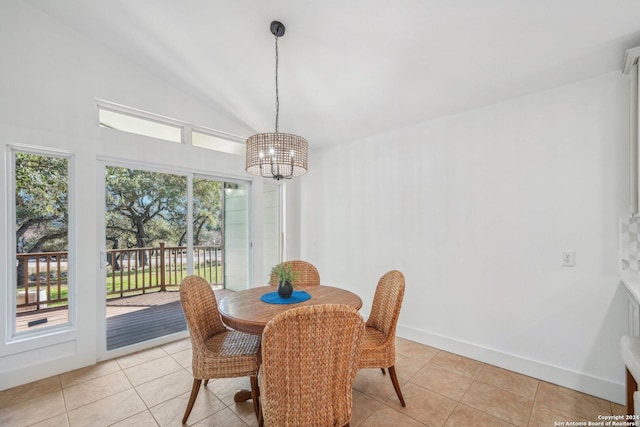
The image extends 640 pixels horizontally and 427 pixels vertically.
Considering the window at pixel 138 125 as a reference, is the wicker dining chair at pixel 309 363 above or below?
below

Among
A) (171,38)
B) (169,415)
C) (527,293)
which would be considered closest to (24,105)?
(171,38)

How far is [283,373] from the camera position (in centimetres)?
128

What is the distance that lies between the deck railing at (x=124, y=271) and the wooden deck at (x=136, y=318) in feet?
0.27

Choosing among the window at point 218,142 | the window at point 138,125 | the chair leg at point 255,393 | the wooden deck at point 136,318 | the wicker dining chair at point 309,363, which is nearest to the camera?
the wicker dining chair at point 309,363

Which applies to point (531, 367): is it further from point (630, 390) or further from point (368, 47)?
point (368, 47)

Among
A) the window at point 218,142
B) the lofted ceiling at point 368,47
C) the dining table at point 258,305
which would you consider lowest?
the dining table at point 258,305

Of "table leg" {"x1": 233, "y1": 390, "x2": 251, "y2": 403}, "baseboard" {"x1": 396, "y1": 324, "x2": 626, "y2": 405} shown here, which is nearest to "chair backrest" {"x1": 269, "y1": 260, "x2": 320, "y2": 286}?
"table leg" {"x1": 233, "y1": 390, "x2": 251, "y2": 403}

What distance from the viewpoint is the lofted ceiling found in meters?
1.87

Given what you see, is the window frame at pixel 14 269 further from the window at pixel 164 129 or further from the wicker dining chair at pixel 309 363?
the wicker dining chair at pixel 309 363

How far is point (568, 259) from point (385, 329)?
1.63 m

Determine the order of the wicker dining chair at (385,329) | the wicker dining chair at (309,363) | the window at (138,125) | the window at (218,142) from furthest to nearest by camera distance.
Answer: the window at (218,142), the window at (138,125), the wicker dining chair at (385,329), the wicker dining chair at (309,363)

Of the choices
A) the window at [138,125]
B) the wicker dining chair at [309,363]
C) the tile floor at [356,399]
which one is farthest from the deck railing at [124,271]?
the wicker dining chair at [309,363]

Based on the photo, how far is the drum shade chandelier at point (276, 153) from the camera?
2.11 m

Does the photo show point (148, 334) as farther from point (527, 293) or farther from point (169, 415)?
point (527, 293)
